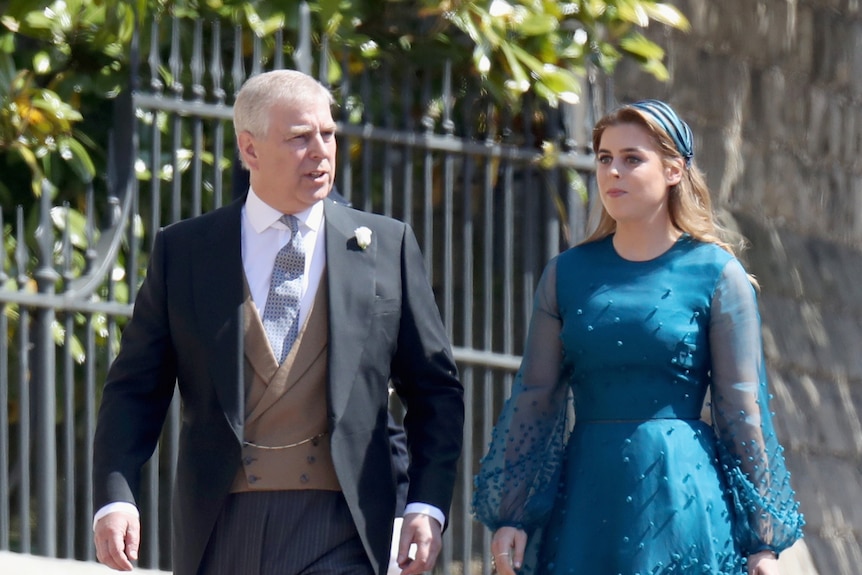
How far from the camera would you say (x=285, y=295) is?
438 centimetres

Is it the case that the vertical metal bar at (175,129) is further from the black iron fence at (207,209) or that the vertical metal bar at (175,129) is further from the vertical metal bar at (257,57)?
the vertical metal bar at (257,57)

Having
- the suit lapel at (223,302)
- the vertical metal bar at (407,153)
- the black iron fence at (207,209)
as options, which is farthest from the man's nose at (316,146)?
the vertical metal bar at (407,153)

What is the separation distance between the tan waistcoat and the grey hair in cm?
48

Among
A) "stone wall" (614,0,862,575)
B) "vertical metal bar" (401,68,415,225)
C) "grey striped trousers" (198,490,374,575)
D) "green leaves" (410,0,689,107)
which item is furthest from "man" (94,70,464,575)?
"stone wall" (614,0,862,575)

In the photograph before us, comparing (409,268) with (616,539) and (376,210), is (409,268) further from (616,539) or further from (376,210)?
(376,210)

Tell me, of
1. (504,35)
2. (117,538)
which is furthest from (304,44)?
(117,538)

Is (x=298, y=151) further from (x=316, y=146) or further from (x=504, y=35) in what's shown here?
(x=504, y=35)

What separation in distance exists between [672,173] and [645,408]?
0.55 metres

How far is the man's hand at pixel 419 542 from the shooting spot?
169 inches

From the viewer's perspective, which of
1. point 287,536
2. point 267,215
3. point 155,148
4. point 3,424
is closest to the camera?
point 287,536

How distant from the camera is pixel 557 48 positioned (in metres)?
6.64

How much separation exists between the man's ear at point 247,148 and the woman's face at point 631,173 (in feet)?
2.64

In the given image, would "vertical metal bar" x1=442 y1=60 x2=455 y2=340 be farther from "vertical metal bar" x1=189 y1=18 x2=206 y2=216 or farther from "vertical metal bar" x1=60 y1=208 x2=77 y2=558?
"vertical metal bar" x1=60 y1=208 x2=77 y2=558

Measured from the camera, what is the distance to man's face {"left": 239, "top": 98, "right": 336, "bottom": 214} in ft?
14.3
